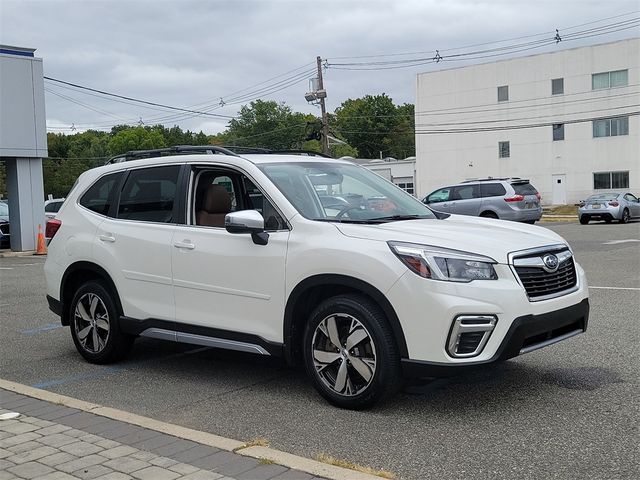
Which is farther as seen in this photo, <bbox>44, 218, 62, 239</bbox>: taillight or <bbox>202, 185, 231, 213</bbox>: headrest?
<bbox>44, 218, 62, 239</bbox>: taillight

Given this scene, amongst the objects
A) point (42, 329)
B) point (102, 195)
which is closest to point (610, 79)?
point (42, 329)

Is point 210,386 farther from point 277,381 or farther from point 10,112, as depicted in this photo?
point 10,112

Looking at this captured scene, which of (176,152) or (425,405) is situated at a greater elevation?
(176,152)

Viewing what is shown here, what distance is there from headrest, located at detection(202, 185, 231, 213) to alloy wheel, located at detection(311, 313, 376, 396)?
1.69 metres

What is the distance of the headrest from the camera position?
6.12 metres

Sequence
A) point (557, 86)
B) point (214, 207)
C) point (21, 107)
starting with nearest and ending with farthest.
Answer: point (214, 207)
point (21, 107)
point (557, 86)

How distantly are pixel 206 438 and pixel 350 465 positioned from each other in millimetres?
1012

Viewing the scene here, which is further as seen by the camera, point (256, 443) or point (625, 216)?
point (625, 216)

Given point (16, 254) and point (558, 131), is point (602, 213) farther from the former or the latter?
point (558, 131)

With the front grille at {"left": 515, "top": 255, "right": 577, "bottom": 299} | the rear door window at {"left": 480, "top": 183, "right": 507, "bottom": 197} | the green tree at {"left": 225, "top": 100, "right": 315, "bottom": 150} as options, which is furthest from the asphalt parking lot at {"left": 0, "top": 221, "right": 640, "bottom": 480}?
the green tree at {"left": 225, "top": 100, "right": 315, "bottom": 150}

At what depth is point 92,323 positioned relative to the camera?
21.7 ft

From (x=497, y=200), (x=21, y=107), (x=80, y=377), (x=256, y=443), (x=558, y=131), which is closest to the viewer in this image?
(x=256, y=443)

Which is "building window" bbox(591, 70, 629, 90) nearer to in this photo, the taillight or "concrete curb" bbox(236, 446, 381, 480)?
the taillight

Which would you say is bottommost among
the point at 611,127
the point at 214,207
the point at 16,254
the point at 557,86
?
the point at 16,254
